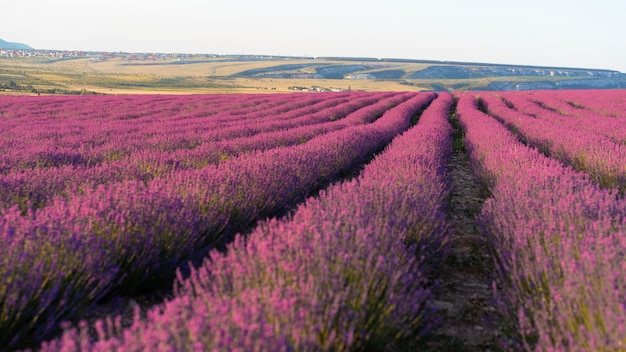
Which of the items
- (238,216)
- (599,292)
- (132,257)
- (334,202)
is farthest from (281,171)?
(599,292)

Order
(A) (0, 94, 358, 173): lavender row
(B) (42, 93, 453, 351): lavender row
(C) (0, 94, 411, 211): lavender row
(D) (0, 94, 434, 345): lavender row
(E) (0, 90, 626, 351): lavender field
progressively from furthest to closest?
1. (A) (0, 94, 358, 173): lavender row
2. (C) (0, 94, 411, 211): lavender row
3. (D) (0, 94, 434, 345): lavender row
4. (E) (0, 90, 626, 351): lavender field
5. (B) (42, 93, 453, 351): lavender row

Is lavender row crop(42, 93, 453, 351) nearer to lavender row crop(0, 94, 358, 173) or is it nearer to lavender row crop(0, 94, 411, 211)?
lavender row crop(0, 94, 411, 211)

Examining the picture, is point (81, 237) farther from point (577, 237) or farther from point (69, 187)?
point (577, 237)

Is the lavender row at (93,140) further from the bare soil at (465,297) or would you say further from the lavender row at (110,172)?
the bare soil at (465,297)

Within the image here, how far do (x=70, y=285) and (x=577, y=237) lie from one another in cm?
266

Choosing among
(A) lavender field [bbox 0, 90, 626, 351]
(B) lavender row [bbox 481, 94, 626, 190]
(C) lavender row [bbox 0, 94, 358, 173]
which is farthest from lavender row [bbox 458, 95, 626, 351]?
(C) lavender row [bbox 0, 94, 358, 173]

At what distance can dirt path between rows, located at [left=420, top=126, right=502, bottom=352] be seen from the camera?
2604 mm

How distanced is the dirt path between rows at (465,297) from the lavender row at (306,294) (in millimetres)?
216

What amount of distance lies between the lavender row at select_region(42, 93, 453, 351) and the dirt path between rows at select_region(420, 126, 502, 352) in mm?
216

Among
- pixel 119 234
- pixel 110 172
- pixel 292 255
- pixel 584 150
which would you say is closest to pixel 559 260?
pixel 292 255

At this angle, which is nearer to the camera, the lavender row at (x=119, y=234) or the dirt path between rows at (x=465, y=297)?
the lavender row at (x=119, y=234)

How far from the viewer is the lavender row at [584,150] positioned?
554cm

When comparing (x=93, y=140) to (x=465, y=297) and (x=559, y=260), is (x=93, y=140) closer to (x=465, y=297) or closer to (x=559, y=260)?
(x=465, y=297)

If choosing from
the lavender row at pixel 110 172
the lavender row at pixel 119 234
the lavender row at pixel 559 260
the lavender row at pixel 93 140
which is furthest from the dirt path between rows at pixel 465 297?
the lavender row at pixel 93 140
